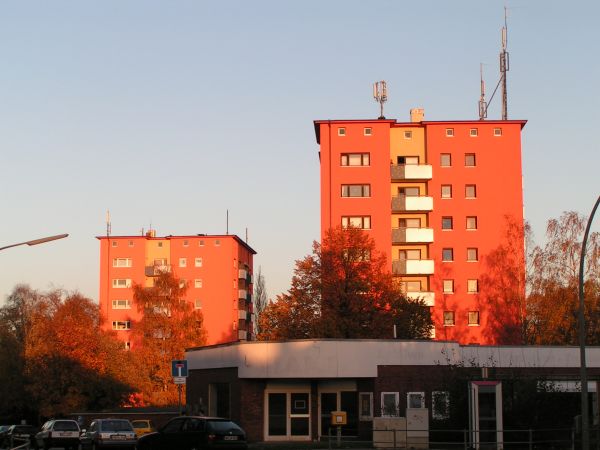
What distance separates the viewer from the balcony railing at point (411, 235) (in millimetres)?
77000

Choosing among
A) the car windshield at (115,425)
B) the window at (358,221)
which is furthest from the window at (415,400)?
the window at (358,221)

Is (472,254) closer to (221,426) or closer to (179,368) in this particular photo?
(179,368)

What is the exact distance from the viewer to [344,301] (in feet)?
214

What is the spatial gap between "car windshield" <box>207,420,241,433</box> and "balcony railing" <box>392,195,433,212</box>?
161 feet

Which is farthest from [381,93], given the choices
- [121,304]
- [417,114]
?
[121,304]

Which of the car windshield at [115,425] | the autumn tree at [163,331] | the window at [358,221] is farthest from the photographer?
the autumn tree at [163,331]

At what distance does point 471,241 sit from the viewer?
7856 cm

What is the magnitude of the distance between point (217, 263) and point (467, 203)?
47.0 m

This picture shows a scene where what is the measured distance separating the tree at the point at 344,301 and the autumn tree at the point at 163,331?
22340mm

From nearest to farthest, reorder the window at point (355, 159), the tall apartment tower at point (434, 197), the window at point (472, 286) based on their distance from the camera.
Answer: the tall apartment tower at point (434, 197) < the window at point (355, 159) < the window at point (472, 286)

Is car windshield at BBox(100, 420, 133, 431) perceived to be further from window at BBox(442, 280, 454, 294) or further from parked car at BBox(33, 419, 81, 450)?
window at BBox(442, 280, 454, 294)

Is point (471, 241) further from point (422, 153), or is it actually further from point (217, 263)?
point (217, 263)

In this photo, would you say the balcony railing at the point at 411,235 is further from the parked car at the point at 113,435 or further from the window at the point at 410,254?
the parked car at the point at 113,435

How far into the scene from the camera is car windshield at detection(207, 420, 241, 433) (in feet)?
97.0
